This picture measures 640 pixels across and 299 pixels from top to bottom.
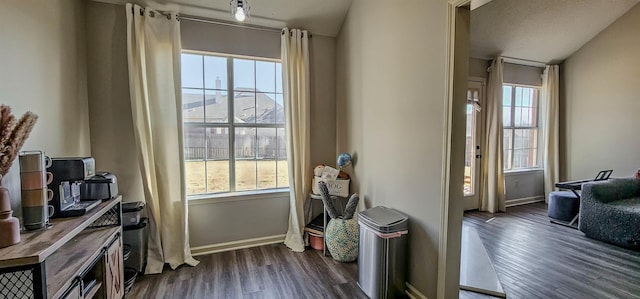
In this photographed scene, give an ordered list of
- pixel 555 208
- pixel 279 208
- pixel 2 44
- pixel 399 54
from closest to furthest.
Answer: pixel 2 44
pixel 399 54
pixel 279 208
pixel 555 208

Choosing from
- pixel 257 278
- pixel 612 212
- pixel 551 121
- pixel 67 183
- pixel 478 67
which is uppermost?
pixel 478 67

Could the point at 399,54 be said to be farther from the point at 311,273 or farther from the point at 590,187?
the point at 590,187

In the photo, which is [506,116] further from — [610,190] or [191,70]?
[191,70]

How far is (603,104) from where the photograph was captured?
4449 mm

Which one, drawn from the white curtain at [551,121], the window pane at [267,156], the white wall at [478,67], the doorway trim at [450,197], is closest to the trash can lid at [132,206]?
the window pane at [267,156]

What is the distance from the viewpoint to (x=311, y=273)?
2656mm

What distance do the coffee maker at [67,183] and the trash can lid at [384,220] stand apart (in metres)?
1.94

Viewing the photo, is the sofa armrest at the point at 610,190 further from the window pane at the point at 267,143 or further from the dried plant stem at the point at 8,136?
the dried plant stem at the point at 8,136

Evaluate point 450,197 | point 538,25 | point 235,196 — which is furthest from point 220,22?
point 538,25

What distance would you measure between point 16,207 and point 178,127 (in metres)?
1.37

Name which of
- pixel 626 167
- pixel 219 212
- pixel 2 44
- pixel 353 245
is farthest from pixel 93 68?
pixel 626 167

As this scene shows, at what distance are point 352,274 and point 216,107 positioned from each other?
7.48ft

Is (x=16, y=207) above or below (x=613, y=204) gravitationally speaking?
above

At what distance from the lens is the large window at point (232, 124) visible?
120 inches
